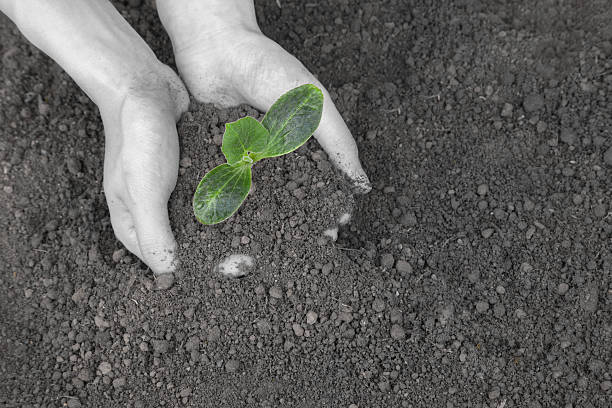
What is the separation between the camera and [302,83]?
1.84 m

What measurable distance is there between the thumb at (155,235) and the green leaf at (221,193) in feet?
0.59

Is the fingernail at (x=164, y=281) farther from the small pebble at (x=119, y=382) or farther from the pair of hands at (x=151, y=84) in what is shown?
the small pebble at (x=119, y=382)

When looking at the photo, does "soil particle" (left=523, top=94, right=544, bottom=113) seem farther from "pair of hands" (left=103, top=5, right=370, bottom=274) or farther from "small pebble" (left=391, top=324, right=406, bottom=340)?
"small pebble" (left=391, top=324, right=406, bottom=340)

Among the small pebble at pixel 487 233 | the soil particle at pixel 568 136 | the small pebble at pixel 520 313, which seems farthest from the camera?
the soil particle at pixel 568 136

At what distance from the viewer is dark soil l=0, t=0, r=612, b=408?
174 centimetres

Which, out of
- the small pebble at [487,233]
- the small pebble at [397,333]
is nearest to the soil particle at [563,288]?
the small pebble at [487,233]

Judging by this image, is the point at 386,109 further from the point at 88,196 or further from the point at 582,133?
the point at 88,196

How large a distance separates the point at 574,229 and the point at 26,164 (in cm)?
196

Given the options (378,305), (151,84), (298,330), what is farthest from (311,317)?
(151,84)

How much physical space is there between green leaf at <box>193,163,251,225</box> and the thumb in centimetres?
18

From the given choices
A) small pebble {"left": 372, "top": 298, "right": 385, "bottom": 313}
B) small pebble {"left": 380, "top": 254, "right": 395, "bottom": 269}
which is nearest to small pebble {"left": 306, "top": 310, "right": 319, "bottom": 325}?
small pebble {"left": 372, "top": 298, "right": 385, "bottom": 313}

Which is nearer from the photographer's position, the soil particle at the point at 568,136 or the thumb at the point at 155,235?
the thumb at the point at 155,235

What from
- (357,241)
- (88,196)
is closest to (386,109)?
(357,241)

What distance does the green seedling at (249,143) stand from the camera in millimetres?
1589
